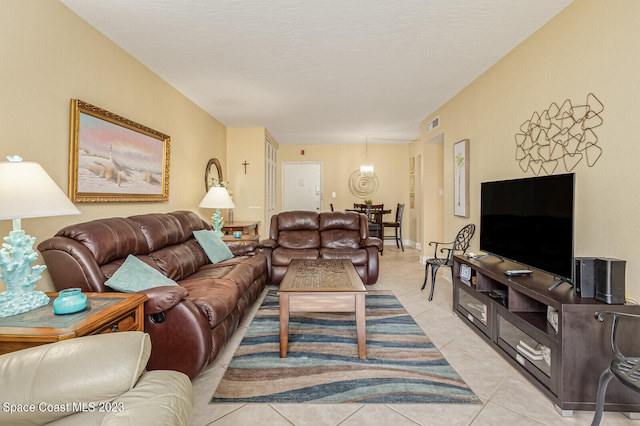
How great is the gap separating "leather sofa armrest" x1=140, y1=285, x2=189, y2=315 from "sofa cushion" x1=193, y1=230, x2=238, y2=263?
153cm

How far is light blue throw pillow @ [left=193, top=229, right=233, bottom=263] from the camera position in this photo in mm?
3379

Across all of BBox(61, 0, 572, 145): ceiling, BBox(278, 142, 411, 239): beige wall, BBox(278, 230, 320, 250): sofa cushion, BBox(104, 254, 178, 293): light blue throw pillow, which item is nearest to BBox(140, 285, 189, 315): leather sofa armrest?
BBox(104, 254, 178, 293): light blue throw pillow

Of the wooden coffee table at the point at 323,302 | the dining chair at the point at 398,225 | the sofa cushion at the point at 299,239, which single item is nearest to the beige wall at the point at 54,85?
the wooden coffee table at the point at 323,302

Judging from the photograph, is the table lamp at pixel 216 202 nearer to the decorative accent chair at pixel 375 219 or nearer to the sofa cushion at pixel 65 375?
the decorative accent chair at pixel 375 219

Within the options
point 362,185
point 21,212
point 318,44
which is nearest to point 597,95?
point 318,44

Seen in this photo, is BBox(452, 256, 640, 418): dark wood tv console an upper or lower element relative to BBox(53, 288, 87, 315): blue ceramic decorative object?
lower

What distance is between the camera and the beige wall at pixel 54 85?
1.88 meters

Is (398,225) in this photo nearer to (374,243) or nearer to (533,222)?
(374,243)

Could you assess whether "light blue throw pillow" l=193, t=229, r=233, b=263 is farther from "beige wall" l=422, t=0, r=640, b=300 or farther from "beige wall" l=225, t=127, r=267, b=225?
"beige wall" l=422, t=0, r=640, b=300

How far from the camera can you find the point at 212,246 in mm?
3438

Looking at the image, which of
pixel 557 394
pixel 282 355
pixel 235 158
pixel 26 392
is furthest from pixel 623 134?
pixel 235 158

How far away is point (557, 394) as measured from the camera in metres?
1.70

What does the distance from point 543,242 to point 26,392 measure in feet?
8.58

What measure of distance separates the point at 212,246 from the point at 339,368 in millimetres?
1978
